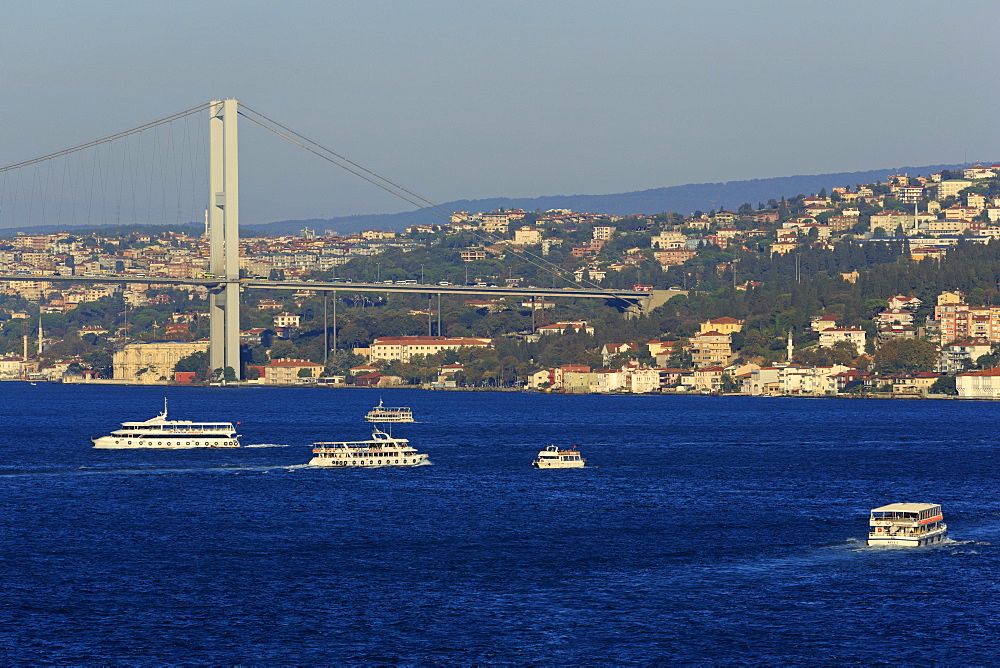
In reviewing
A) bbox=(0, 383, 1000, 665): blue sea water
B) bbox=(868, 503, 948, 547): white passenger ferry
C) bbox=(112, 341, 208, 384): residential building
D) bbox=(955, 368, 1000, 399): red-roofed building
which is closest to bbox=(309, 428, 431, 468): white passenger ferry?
bbox=(0, 383, 1000, 665): blue sea water

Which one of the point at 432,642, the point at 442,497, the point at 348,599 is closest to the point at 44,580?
the point at 348,599

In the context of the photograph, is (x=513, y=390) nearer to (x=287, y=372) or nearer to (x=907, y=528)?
(x=287, y=372)

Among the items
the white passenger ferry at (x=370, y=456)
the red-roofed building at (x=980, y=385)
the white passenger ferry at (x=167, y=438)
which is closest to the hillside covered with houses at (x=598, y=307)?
the red-roofed building at (x=980, y=385)

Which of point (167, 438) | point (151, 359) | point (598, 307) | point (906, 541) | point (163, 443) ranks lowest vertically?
point (906, 541)

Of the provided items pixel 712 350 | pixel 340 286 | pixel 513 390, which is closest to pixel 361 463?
pixel 340 286

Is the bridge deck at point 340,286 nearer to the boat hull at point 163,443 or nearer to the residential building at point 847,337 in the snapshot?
the residential building at point 847,337

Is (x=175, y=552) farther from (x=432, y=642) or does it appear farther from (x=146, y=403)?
(x=146, y=403)
